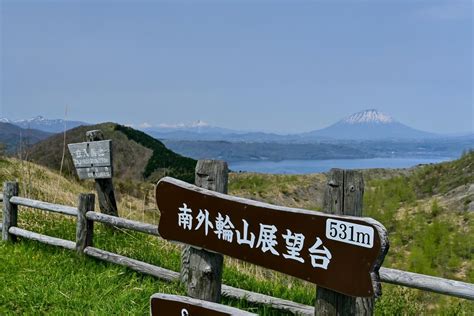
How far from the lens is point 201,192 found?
2.53 metres

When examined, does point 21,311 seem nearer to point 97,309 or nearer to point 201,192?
point 97,309

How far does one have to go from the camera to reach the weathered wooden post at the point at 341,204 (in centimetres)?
216

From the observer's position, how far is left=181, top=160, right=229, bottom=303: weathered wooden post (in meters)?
2.59

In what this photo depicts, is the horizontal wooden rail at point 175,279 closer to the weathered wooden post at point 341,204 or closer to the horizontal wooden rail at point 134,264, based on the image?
Result: the horizontal wooden rail at point 134,264

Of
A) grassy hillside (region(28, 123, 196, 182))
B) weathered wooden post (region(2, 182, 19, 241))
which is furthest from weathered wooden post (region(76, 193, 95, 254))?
grassy hillside (region(28, 123, 196, 182))

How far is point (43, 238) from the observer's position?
6.21 metres

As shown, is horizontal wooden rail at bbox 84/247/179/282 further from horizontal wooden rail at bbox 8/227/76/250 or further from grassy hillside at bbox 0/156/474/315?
horizontal wooden rail at bbox 8/227/76/250

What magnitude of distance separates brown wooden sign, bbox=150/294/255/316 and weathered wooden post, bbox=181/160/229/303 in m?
0.11

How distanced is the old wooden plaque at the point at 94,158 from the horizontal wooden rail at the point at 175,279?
1043 mm

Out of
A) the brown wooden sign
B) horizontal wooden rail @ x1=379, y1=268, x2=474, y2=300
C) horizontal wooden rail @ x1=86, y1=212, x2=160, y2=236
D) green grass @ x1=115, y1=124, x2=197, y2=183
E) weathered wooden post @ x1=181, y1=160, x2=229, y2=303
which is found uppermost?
weathered wooden post @ x1=181, y1=160, x2=229, y2=303

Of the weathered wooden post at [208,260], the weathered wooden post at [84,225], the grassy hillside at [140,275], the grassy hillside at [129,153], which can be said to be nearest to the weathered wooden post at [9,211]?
the grassy hillside at [140,275]

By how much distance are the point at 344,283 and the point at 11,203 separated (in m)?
5.79

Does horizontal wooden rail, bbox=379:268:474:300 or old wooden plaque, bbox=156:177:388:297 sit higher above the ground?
old wooden plaque, bbox=156:177:388:297

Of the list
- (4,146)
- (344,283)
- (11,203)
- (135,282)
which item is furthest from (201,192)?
(4,146)
